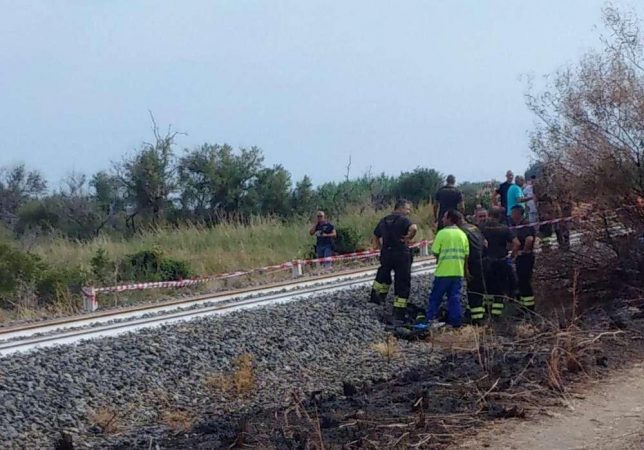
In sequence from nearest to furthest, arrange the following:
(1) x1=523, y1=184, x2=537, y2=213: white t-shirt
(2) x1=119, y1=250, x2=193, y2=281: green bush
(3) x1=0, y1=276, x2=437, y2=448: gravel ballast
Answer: (3) x1=0, y1=276, x2=437, y2=448: gravel ballast → (1) x1=523, y1=184, x2=537, y2=213: white t-shirt → (2) x1=119, y1=250, x2=193, y2=281: green bush

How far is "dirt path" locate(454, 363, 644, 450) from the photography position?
775 cm

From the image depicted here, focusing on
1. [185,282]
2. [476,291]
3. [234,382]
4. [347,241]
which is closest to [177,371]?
[234,382]

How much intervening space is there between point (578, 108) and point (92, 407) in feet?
30.2

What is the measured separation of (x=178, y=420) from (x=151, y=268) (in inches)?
565

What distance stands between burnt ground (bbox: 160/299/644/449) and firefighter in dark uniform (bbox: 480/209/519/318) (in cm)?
264

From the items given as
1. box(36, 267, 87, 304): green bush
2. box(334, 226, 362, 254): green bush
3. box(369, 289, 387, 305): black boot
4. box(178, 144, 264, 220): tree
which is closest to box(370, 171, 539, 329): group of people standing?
box(369, 289, 387, 305): black boot

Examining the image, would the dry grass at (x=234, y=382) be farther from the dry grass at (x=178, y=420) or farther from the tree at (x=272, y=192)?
the tree at (x=272, y=192)

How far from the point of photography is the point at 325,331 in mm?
14977

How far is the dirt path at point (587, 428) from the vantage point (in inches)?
305

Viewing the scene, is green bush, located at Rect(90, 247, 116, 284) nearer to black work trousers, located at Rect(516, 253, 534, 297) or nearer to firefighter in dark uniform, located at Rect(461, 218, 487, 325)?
firefighter in dark uniform, located at Rect(461, 218, 487, 325)

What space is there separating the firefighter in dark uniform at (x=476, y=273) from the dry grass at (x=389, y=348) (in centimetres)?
141

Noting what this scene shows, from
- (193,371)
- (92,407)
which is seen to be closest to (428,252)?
(193,371)

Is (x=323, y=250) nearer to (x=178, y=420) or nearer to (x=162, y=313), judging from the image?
(x=162, y=313)

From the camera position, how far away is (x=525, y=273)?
51.5 ft
